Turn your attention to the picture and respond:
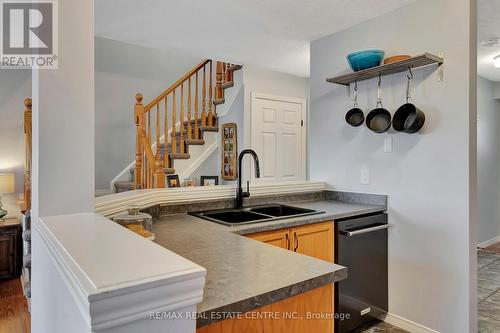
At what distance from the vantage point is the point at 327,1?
2256mm

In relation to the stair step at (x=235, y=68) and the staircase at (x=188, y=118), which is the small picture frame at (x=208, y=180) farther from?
the stair step at (x=235, y=68)

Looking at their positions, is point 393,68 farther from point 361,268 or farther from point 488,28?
point 361,268

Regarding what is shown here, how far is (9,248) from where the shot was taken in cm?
357

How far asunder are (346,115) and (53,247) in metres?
2.31

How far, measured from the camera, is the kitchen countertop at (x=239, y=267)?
0.85 metres

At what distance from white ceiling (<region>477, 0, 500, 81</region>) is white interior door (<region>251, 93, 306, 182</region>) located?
2077 millimetres

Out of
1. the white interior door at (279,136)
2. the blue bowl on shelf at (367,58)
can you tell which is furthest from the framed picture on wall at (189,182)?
the blue bowl on shelf at (367,58)

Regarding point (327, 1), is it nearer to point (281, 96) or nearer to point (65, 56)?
point (65, 56)

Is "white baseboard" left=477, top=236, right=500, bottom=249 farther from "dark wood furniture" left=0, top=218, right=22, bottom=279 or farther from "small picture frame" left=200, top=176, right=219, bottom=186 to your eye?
"dark wood furniture" left=0, top=218, right=22, bottom=279

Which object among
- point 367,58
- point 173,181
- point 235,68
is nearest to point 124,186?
point 173,181

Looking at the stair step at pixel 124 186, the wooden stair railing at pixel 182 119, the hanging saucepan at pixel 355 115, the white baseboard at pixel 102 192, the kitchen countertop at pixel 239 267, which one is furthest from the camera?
the white baseboard at pixel 102 192

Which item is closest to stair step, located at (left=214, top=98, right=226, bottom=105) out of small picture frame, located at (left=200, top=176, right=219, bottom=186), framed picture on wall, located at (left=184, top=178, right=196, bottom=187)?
small picture frame, located at (left=200, top=176, right=219, bottom=186)

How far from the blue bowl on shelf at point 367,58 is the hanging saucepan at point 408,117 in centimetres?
22

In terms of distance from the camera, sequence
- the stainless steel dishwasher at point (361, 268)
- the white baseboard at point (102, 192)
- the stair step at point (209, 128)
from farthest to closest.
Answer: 1. the stair step at point (209, 128)
2. the white baseboard at point (102, 192)
3. the stainless steel dishwasher at point (361, 268)
